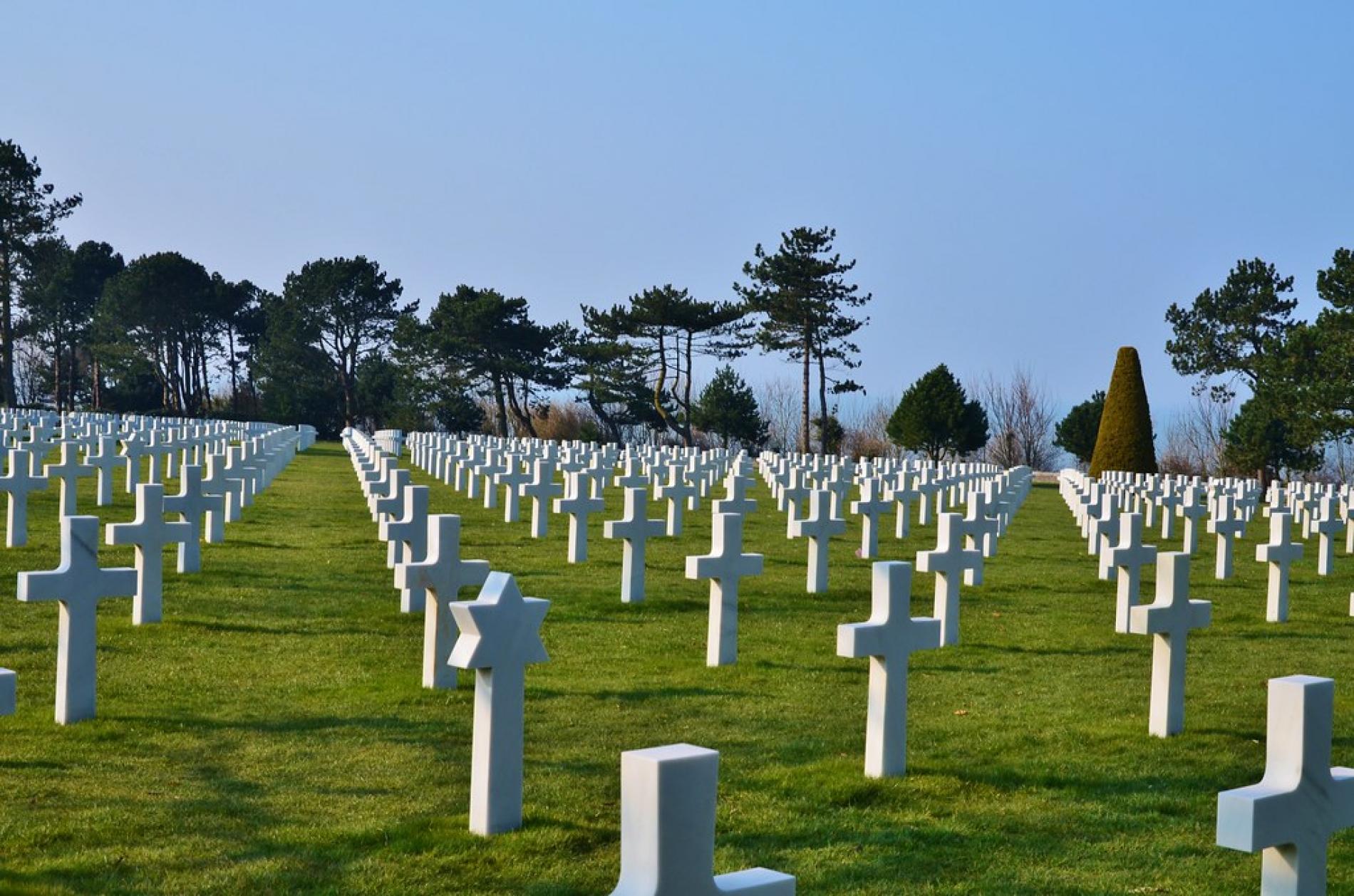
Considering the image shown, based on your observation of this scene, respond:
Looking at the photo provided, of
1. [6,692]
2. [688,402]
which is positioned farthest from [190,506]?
[688,402]

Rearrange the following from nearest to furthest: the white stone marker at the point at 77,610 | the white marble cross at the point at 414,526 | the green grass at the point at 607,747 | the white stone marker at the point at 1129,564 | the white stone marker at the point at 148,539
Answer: the green grass at the point at 607,747 → the white stone marker at the point at 77,610 → the white stone marker at the point at 148,539 → the white marble cross at the point at 414,526 → the white stone marker at the point at 1129,564

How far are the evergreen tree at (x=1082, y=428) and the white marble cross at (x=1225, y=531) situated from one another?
3395 cm

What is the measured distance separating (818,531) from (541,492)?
546 centimetres

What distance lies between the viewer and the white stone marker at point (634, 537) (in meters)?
11.0

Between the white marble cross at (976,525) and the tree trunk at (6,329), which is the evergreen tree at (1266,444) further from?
the tree trunk at (6,329)

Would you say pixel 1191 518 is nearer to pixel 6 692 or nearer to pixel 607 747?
pixel 607 747

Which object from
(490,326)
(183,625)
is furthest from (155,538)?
(490,326)

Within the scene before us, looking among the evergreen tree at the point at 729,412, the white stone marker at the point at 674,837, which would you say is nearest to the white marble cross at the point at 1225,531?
the white stone marker at the point at 674,837

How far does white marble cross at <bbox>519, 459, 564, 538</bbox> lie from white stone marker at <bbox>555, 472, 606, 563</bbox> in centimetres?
238

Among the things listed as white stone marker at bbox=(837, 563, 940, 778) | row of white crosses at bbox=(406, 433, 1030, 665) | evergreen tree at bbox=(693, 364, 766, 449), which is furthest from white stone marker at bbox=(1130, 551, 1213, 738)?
evergreen tree at bbox=(693, 364, 766, 449)

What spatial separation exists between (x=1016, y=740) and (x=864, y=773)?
1.12 meters

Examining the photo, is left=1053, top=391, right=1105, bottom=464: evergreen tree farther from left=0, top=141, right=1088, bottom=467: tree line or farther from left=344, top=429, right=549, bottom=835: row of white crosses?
left=344, top=429, right=549, bottom=835: row of white crosses

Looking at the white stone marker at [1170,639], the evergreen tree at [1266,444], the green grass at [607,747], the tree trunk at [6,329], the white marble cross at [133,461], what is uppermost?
the tree trunk at [6,329]

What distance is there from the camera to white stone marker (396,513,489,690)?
7.23 m
